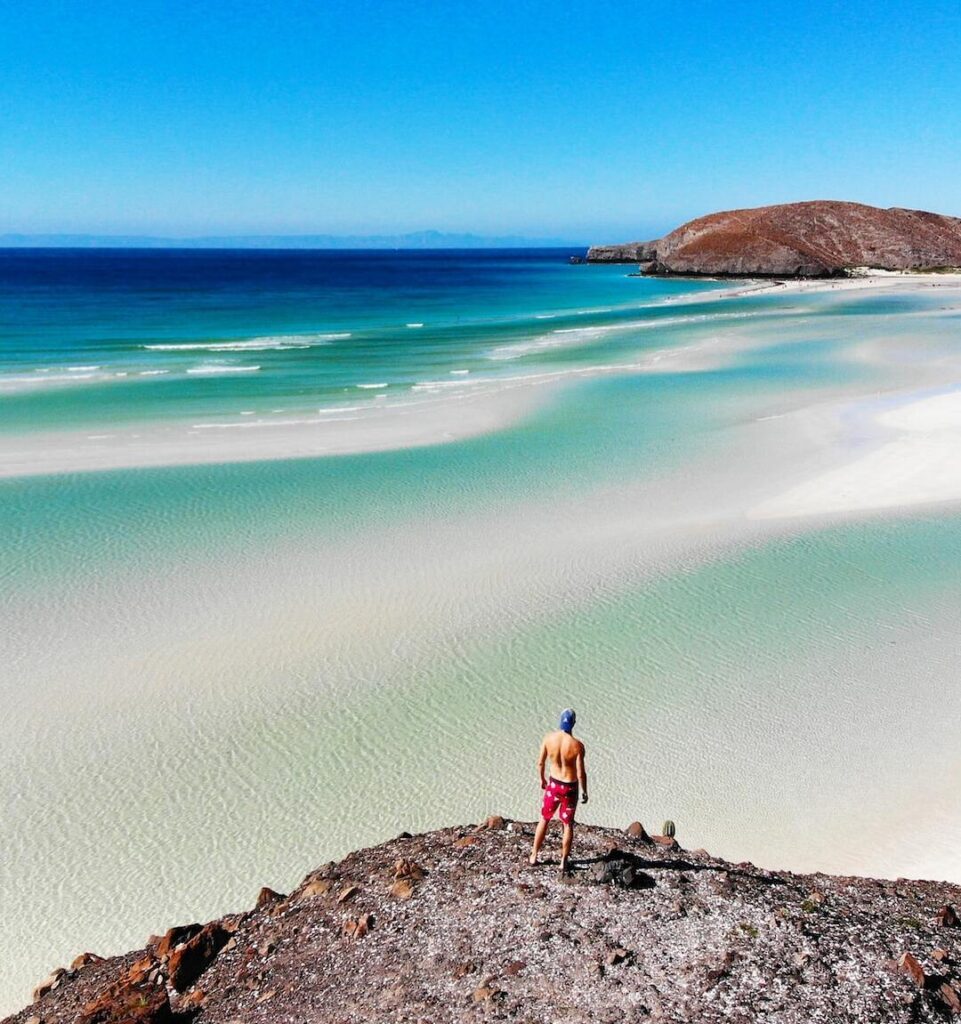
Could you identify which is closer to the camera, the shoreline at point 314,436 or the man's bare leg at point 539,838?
the man's bare leg at point 539,838

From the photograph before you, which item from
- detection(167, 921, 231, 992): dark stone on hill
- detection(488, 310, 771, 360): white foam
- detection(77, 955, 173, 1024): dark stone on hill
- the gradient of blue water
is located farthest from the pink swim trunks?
detection(488, 310, 771, 360): white foam

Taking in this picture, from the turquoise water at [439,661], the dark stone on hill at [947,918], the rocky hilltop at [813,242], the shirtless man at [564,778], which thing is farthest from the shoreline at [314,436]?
the rocky hilltop at [813,242]

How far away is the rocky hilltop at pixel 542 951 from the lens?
18.0ft

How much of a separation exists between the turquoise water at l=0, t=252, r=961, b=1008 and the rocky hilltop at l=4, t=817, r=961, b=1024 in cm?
171

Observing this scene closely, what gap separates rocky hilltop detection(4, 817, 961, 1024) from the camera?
550 cm

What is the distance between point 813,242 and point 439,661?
110 meters

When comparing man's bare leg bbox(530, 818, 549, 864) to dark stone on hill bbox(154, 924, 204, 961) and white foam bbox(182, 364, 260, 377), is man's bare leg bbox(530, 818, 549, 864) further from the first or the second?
white foam bbox(182, 364, 260, 377)

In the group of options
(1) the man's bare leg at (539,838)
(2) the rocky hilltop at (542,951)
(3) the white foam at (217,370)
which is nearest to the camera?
(2) the rocky hilltop at (542,951)

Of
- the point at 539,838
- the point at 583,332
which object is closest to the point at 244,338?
the point at 583,332

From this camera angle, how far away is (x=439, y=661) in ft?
41.6

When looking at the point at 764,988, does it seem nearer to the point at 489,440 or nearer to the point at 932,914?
the point at 932,914

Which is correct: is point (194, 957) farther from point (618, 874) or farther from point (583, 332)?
point (583, 332)

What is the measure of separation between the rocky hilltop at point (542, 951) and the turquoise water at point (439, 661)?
171 cm

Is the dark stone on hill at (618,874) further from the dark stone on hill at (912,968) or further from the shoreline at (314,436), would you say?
the shoreline at (314,436)
